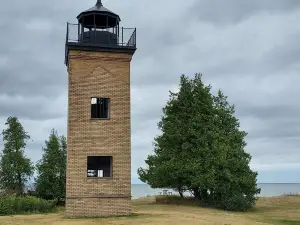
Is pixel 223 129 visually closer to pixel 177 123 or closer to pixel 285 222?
pixel 177 123

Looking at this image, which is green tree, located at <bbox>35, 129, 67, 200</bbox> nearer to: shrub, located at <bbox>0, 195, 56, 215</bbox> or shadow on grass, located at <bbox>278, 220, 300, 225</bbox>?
shrub, located at <bbox>0, 195, 56, 215</bbox>

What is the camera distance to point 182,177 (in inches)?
1342

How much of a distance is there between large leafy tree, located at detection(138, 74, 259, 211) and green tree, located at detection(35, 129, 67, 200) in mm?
7410

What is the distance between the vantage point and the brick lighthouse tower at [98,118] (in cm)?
2386

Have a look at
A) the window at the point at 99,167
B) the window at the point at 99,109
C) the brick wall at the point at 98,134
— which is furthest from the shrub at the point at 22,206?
the window at the point at 99,109

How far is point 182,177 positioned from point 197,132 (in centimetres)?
365

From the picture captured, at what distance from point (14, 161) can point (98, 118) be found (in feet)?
54.8

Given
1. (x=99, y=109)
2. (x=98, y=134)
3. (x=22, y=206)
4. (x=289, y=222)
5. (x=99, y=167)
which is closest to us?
(x=289, y=222)

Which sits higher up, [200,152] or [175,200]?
[200,152]

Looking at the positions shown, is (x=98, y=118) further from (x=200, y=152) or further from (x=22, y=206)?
(x=200, y=152)

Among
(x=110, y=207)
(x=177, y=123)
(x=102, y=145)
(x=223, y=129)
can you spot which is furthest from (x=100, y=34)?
(x=223, y=129)

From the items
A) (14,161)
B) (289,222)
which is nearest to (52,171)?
(14,161)

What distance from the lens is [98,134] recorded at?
79.9 feet

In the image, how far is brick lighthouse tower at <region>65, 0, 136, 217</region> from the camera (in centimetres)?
2386
